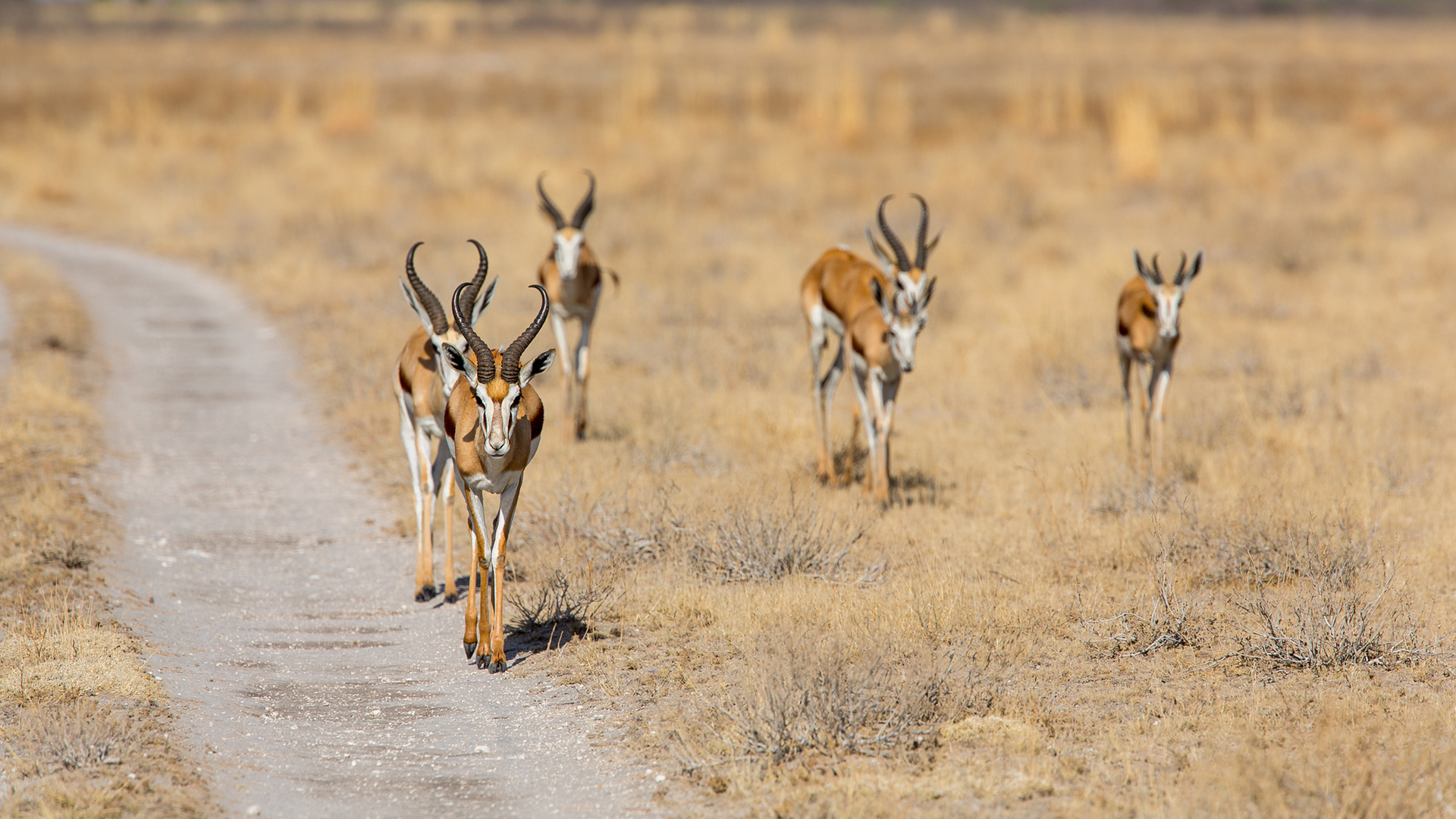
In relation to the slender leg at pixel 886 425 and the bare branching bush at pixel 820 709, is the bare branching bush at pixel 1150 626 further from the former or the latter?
the slender leg at pixel 886 425

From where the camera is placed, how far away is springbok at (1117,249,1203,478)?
10.4 m

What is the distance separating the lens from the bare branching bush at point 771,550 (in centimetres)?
830

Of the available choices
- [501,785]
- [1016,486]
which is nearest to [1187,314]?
[1016,486]

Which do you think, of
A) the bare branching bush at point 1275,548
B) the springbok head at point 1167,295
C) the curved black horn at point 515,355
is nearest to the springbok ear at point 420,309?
the curved black horn at point 515,355

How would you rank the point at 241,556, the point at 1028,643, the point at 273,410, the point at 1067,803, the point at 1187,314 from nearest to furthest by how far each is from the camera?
the point at 1067,803, the point at 1028,643, the point at 241,556, the point at 273,410, the point at 1187,314

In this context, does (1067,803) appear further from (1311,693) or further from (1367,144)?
(1367,144)

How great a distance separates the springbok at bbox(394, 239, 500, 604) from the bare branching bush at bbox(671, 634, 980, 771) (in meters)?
2.74

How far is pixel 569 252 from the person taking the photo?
12.0 metres

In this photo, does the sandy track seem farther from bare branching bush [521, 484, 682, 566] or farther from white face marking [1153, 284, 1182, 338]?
white face marking [1153, 284, 1182, 338]

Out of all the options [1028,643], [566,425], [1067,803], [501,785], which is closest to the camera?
[1067,803]

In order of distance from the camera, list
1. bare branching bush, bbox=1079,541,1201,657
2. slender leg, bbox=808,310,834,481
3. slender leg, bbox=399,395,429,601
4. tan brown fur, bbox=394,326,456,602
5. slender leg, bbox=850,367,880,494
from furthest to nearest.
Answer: slender leg, bbox=808,310,834,481
slender leg, bbox=850,367,880,494
slender leg, bbox=399,395,429,601
tan brown fur, bbox=394,326,456,602
bare branching bush, bbox=1079,541,1201,657

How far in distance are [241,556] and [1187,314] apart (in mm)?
11918

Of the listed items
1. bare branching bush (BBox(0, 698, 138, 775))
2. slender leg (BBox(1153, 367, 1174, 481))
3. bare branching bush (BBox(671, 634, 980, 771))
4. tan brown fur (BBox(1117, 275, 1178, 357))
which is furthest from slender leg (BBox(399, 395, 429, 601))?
tan brown fur (BBox(1117, 275, 1178, 357))

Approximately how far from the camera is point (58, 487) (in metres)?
9.90
